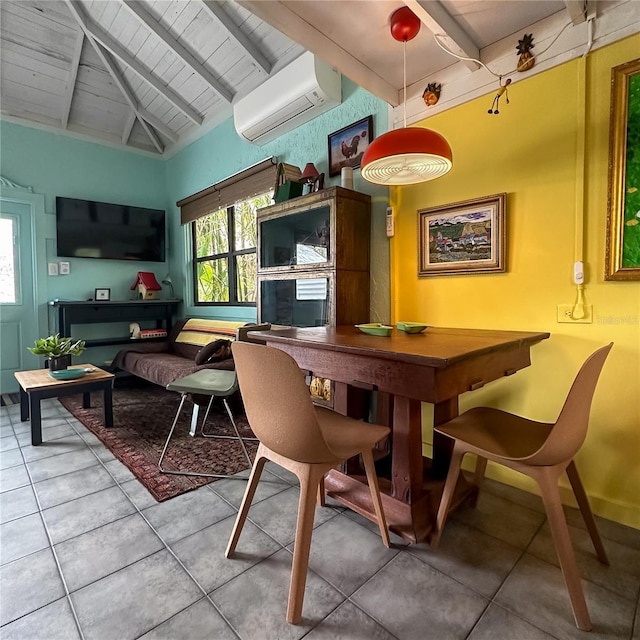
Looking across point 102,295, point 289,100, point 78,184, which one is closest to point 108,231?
point 78,184

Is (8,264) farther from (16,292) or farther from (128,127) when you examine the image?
(128,127)

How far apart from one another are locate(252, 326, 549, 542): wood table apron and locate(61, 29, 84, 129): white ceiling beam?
12.5ft

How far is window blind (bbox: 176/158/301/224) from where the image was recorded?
3330 mm

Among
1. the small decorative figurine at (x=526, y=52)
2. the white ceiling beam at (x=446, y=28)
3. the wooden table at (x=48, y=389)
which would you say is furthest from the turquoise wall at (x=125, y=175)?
the wooden table at (x=48, y=389)

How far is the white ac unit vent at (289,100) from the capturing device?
264 centimetres

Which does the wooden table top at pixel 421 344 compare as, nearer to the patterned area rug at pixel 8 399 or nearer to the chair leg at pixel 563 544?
the chair leg at pixel 563 544

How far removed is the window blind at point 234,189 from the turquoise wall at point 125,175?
146mm

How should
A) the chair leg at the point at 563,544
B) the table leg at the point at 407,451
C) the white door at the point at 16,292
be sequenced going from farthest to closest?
the white door at the point at 16,292
the table leg at the point at 407,451
the chair leg at the point at 563,544

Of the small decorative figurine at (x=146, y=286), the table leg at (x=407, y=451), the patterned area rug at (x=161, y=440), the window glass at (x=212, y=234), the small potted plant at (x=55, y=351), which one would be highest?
the window glass at (x=212, y=234)

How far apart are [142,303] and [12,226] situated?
155 cm

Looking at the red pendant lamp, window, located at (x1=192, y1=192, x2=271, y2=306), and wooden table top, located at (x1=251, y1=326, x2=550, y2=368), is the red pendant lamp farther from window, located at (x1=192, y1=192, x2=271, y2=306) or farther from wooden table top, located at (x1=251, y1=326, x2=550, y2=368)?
window, located at (x1=192, y1=192, x2=271, y2=306)

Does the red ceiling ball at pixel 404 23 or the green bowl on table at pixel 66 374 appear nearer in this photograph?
the red ceiling ball at pixel 404 23

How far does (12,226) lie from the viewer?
399cm

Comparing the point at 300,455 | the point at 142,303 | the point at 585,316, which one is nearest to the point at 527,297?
the point at 585,316
